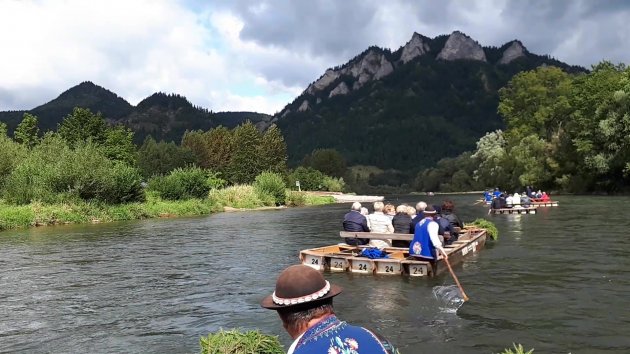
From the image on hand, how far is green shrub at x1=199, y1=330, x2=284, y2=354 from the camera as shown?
5.89 metres

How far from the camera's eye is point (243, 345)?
596 cm

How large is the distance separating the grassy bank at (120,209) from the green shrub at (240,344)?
1342 inches

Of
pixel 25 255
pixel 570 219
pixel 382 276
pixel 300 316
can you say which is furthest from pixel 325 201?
pixel 300 316

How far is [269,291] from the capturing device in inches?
545

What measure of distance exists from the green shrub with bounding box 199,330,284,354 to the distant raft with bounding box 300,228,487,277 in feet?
29.1

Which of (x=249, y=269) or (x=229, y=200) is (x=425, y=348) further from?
(x=229, y=200)

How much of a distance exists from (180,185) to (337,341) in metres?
50.3

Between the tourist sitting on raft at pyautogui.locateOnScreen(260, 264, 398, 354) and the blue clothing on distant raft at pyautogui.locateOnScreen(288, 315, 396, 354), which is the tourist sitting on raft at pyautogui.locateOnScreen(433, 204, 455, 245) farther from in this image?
the blue clothing on distant raft at pyautogui.locateOnScreen(288, 315, 396, 354)

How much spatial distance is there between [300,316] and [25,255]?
21806mm

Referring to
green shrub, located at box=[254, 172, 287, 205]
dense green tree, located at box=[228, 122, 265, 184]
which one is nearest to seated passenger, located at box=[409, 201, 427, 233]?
green shrub, located at box=[254, 172, 287, 205]

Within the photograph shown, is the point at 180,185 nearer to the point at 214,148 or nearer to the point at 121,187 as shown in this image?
the point at 121,187

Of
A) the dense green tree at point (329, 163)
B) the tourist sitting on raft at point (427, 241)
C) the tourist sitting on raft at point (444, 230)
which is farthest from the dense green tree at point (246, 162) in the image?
the tourist sitting on raft at point (427, 241)

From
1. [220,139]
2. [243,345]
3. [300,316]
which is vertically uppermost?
[220,139]

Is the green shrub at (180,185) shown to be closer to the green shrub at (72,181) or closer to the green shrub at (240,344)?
the green shrub at (72,181)
